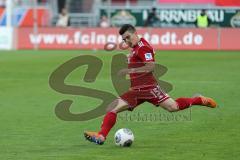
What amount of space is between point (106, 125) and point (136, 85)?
0.78m

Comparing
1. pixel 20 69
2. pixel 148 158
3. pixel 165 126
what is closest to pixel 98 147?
pixel 148 158

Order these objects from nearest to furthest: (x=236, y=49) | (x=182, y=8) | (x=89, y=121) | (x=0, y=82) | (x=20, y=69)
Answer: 1. (x=89, y=121)
2. (x=0, y=82)
3. (x=20, y=69)
4. (x=236, y=49)
5. (x=182, y=8)

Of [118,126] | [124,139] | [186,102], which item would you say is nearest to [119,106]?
[124,139]

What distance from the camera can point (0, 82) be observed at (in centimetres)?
2291

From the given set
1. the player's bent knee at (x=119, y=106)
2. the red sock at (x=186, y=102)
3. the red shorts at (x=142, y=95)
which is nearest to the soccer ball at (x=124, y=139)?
the player's bent knee at (x=119, y=106)

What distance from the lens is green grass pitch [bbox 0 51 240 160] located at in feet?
35.4

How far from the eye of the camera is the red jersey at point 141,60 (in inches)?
449

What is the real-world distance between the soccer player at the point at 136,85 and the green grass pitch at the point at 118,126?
0.35m

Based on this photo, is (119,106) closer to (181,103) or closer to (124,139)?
(124,139)

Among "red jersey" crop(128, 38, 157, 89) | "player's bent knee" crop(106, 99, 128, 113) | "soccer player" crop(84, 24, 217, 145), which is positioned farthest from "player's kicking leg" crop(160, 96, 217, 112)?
"player's bent knee" crop(106, 99, 128, 113)

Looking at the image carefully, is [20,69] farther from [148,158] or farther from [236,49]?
[148,158]

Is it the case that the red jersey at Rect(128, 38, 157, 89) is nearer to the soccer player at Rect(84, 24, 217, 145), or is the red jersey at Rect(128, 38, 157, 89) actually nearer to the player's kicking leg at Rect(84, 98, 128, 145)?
the soccer player at Rect(84, 24, 217, 145)

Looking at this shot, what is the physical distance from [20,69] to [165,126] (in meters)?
14.7

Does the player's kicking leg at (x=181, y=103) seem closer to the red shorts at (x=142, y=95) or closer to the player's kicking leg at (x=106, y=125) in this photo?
the red shorts at (x=142, y=95)
